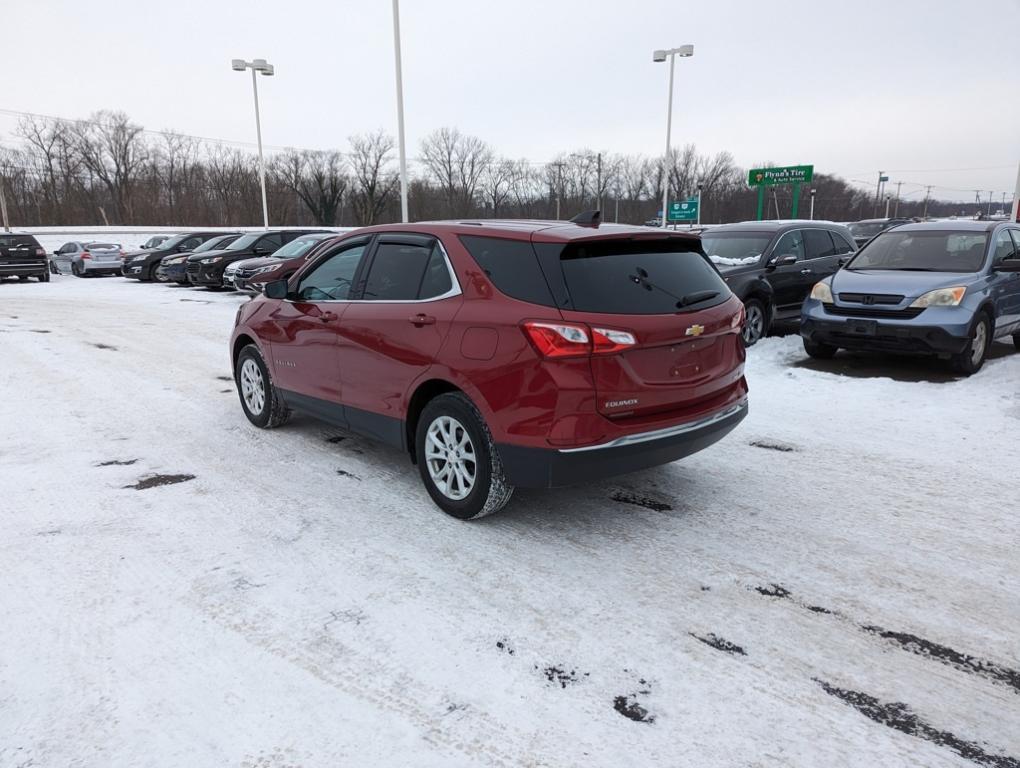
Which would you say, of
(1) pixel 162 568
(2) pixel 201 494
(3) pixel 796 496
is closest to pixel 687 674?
(3) pixel 796 496

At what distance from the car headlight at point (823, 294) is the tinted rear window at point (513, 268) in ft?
19.4

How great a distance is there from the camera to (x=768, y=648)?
2.83m

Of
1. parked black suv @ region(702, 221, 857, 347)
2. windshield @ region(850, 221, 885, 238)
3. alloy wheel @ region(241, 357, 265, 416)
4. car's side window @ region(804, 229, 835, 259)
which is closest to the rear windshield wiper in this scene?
alloy wheel @ region(241, 357, 265, 416)

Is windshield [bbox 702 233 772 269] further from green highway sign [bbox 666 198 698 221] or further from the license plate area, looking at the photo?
green highway sign [bbox 666 198 698 221]

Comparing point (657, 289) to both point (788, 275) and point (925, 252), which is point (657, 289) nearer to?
point (925, 252)

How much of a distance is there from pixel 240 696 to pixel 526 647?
1139 mm

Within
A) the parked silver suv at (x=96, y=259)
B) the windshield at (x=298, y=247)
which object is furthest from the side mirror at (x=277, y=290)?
the parked silver suv at (x=96, y=259)

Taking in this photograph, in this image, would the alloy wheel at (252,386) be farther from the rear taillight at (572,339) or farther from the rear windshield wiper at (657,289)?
the rear windshield wiper at (657,289)

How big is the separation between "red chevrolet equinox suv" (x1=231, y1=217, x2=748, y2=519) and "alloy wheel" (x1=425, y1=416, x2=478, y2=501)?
0.03ft

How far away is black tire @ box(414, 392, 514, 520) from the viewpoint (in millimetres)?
3765

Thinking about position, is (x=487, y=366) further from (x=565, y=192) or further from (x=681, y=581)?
(x=565, y=192)

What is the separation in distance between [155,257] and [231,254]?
603 cm

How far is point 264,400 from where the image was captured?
19.4 feet

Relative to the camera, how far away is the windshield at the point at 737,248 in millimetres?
10227
